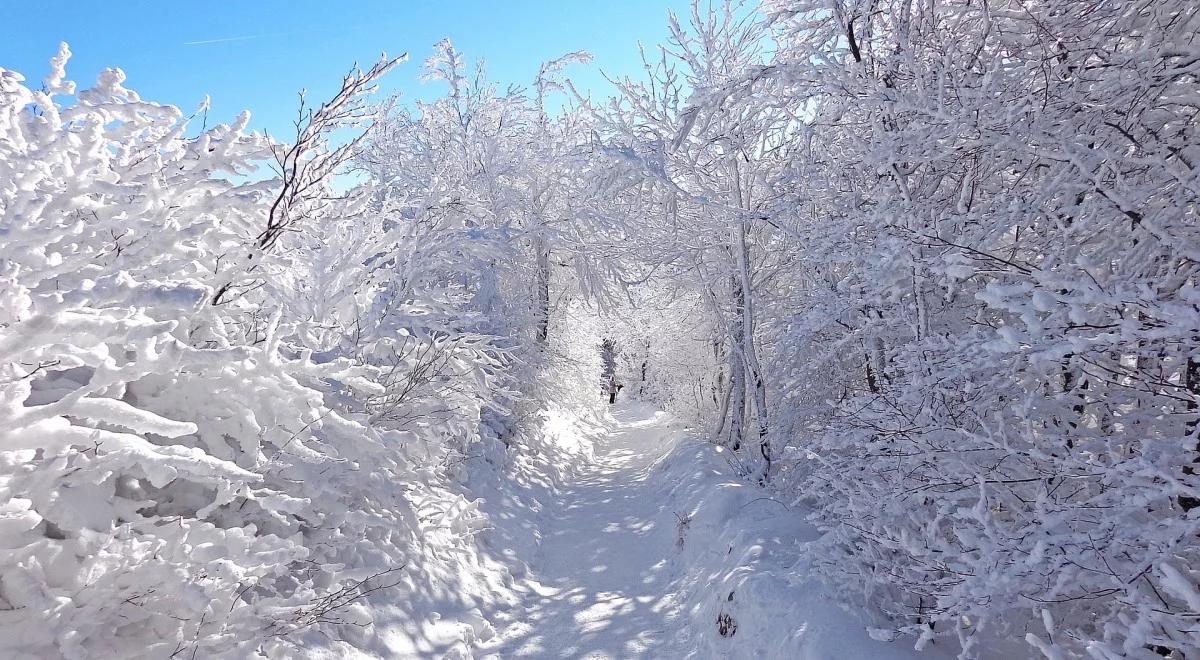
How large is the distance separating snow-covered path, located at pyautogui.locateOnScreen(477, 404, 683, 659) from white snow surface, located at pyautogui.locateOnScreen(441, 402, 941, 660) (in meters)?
0.02

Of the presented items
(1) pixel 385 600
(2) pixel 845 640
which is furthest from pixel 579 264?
(2) pixel 845 640

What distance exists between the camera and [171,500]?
11.3 feet

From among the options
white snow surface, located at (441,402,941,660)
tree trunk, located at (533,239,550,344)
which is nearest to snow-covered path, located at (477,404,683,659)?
white snow surface, located at (441,402,941,660)

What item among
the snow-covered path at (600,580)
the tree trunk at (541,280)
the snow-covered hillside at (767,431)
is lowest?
the snow-covered path at (600,580)

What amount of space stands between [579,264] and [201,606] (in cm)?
1089

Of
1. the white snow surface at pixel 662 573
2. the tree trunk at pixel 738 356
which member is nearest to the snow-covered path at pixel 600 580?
the white snow surface at pixel 662 573

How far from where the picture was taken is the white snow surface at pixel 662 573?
452cm

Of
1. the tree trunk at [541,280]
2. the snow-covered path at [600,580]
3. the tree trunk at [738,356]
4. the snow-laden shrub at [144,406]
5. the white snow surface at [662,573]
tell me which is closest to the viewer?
the snow-laden shrub at [144,406]

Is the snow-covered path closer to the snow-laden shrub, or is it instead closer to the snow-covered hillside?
the snow-covered hillside

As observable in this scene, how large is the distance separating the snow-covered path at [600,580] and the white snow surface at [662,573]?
19mm

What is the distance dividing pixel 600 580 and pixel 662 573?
2.61ft

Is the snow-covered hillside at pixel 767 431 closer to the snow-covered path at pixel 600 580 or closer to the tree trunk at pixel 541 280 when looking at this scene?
the snow-covered path at pixel 600 580

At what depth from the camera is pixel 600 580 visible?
6.83m

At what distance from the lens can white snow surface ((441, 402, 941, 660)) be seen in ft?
14.8
